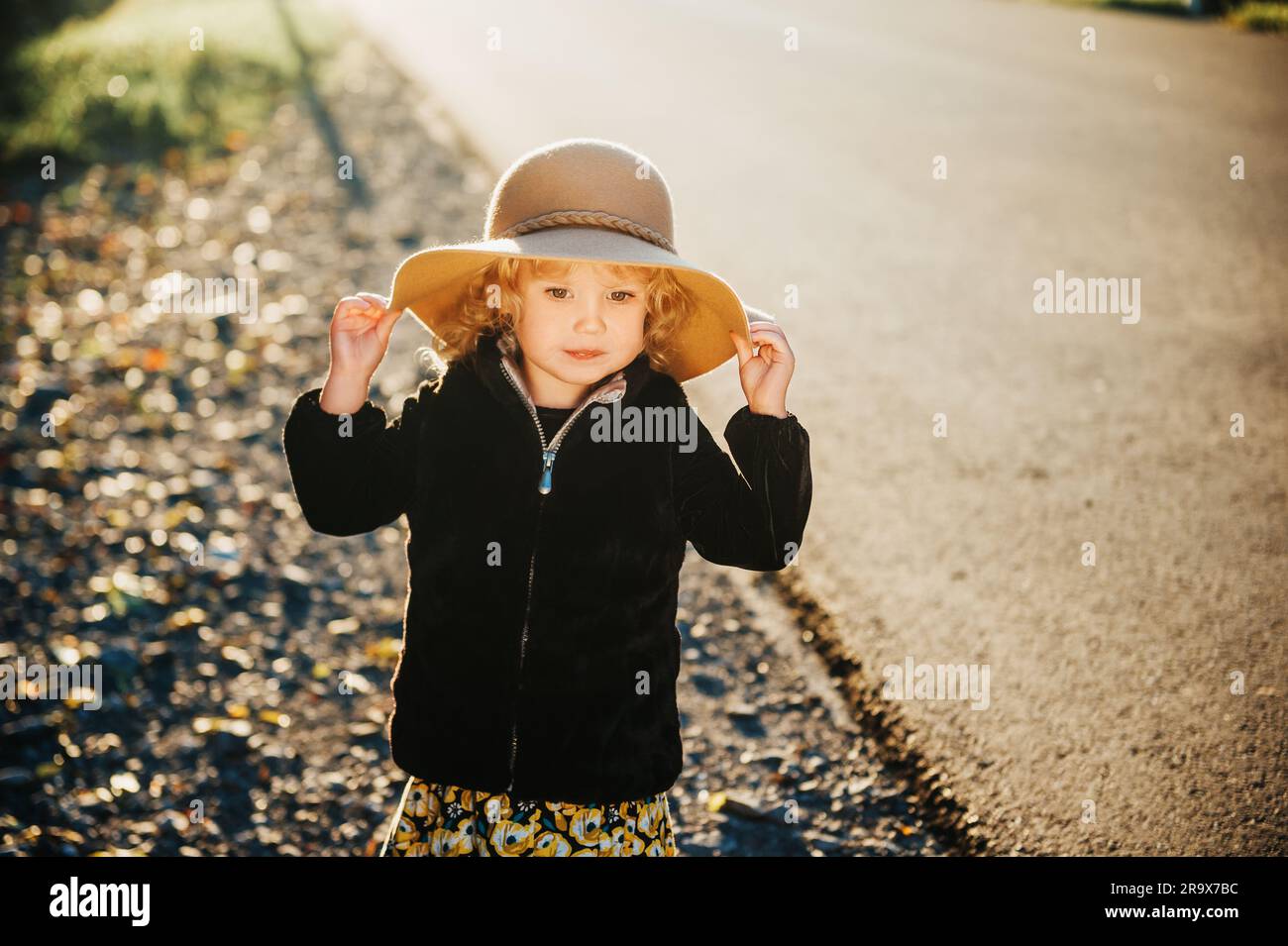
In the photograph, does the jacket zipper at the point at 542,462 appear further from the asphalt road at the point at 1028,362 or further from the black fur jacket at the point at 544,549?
the asphalt road at the point at 1028,362

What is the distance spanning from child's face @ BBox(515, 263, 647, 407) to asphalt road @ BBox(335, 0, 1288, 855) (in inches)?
70.1

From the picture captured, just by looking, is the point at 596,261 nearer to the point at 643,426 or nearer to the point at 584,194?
the point at 584,194

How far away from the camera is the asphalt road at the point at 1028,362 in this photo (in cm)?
342

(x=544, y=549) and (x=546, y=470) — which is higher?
(x=546, y=470)

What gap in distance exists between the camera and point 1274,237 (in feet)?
24.0

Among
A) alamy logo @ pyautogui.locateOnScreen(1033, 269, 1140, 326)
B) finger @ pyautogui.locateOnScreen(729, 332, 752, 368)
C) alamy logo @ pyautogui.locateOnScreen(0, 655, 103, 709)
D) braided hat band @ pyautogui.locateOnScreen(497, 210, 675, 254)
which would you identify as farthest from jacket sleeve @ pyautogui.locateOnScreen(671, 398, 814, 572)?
alamy logo @ pyautogui.locateOnScreen(1033, 269, 1140, 326)

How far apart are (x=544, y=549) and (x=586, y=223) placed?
68 cm

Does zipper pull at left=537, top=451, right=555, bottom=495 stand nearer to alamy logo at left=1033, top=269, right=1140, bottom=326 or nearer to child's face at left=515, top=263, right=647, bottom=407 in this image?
child's face at left=515, top=263, right=647, bottom=407

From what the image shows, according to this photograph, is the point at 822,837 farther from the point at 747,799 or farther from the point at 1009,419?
the point at 1009,419

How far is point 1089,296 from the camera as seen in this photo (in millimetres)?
6660

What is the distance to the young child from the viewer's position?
2299 millimetres
